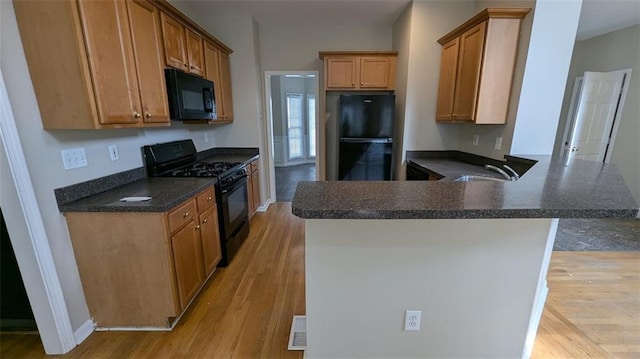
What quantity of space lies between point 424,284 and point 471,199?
0.47 meters

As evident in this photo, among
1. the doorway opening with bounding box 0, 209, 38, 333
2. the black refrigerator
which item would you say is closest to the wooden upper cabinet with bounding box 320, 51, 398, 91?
the black refrigerator

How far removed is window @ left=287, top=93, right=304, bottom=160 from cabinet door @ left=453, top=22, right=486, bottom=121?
536 cm

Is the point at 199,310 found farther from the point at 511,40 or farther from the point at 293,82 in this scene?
the point at 293,82

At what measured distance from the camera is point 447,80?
3068 millimetres

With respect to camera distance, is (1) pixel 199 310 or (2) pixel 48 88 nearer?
(2) pixel 48 88

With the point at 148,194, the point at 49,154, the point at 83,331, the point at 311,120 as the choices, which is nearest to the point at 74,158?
the point at 49,154

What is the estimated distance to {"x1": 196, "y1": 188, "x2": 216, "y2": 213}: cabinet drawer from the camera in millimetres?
2055

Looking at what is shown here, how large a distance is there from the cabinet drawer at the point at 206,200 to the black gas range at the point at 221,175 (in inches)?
3.6

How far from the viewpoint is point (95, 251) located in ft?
5.41

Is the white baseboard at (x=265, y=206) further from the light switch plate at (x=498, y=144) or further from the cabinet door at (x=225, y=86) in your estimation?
the light switch plate at (x=498, y=144)

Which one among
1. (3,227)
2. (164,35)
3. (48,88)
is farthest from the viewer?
(164,35)

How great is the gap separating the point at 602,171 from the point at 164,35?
333 cm

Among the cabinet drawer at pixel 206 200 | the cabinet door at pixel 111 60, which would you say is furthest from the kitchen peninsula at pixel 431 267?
the cabinet door at pixel 111 60

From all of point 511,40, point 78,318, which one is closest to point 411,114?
point 511,40
